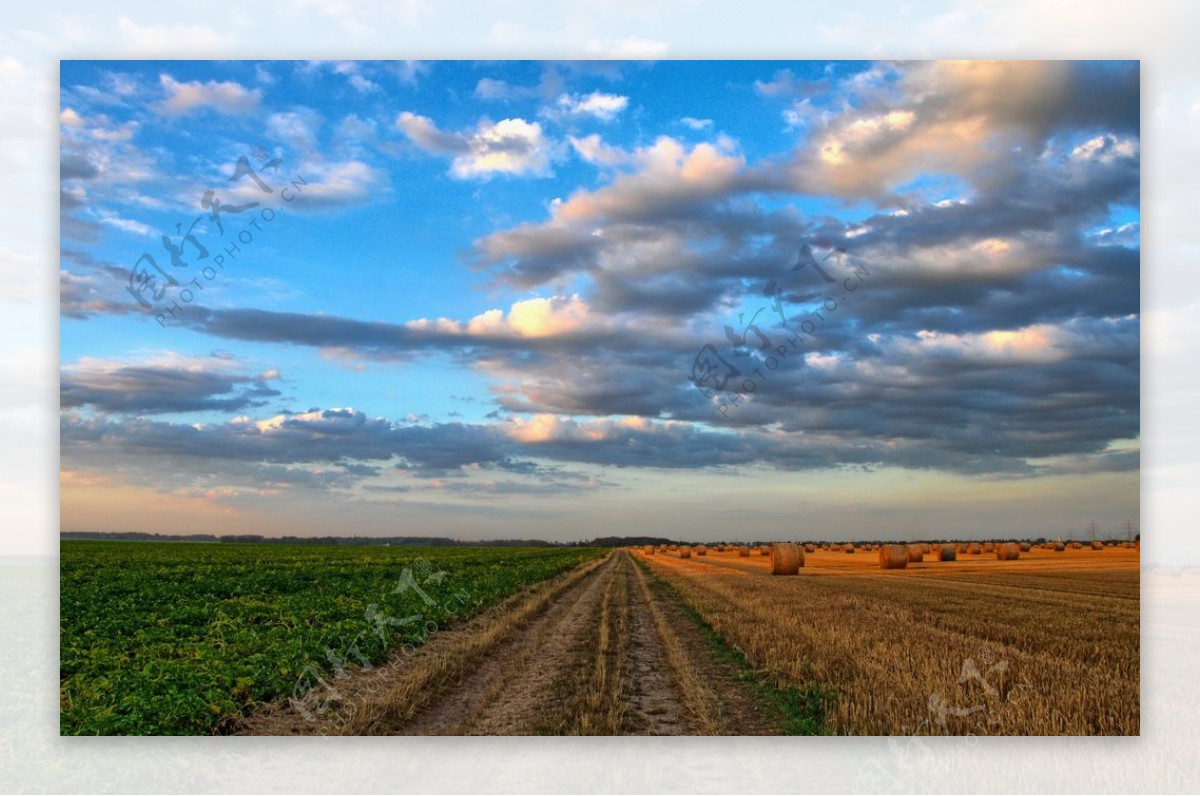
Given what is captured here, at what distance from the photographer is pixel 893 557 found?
36844 millimetres

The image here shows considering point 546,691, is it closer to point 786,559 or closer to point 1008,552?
point 786,559

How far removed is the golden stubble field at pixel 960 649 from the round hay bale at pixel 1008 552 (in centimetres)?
1542

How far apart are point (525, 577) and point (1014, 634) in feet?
67.4

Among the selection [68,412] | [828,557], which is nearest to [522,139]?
[68,412]

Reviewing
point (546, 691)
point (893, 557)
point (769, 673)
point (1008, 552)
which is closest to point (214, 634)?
point (546, 691)

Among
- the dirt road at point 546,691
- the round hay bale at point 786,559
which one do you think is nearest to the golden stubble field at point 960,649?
the dirt road at point 546,691

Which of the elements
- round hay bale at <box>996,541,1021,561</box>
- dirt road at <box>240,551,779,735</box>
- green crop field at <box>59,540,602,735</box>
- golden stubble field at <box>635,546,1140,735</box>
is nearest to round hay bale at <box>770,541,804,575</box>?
golden stubble field at <box>635,546,1140,735</box>

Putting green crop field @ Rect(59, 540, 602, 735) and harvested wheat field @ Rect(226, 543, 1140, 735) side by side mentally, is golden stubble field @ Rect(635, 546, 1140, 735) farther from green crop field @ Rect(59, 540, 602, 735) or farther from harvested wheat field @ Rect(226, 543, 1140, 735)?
green crop field @ Rect(59, 540, 602, 735)

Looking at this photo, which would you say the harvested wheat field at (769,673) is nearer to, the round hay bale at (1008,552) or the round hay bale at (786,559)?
the round hay bale at (786,559)

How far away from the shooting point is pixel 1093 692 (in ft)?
34.7

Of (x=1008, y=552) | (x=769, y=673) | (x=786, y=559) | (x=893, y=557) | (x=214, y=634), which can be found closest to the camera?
(x=769, y=673)

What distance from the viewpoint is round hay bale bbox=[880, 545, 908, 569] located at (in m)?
36.6

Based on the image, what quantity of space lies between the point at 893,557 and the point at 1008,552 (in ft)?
19.2

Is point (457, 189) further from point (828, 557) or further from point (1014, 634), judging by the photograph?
point (828, 557)
